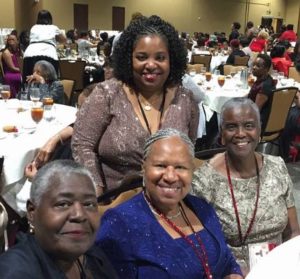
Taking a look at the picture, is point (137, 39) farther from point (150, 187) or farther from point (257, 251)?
point (257, 251)

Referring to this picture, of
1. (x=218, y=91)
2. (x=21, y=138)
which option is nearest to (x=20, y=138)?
(x=21, y=138)

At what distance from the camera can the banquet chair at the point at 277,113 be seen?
14.9ft

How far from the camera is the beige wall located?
46.1ft

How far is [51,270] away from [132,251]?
0.40 metres

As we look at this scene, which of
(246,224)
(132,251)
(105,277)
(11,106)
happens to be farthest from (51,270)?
(11,106)

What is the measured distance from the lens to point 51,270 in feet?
3.94

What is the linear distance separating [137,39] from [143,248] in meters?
0.88

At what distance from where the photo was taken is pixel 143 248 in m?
1.56

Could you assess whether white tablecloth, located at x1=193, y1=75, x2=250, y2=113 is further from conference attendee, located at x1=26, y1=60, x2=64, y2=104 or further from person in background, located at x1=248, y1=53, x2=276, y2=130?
conference attendee, located at x1=26, y1=60, x2=64, y2=104

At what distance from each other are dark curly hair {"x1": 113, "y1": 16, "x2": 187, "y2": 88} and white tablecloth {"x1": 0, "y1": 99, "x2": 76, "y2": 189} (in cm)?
102

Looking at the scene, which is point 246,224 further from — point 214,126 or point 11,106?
point 214,126

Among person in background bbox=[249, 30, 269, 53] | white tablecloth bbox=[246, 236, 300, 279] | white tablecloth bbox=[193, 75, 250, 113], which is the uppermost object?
person in background bbox=[249, 30, 269, 53]

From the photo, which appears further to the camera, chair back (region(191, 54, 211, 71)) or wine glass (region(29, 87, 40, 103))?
chair back (region(191, 54, 211, 71))

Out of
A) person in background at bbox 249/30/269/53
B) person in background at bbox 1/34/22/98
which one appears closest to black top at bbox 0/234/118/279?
person in background at bbox 1/34/22/98
